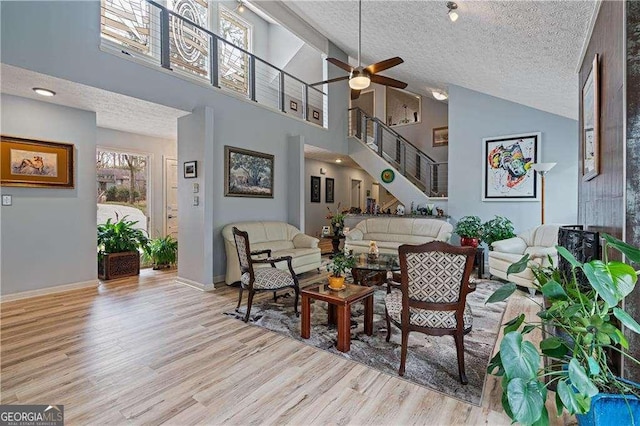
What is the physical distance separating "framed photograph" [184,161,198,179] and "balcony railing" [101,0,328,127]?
51.3 inches

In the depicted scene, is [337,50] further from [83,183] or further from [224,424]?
[224,424]

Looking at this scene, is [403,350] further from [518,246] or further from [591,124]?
[518,246]

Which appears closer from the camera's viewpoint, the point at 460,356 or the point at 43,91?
the point at 460,356

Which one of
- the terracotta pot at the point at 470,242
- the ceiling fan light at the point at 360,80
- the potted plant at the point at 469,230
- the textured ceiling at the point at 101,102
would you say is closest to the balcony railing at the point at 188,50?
the textured ceiling at the point at 101,102

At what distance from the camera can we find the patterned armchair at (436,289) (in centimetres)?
212

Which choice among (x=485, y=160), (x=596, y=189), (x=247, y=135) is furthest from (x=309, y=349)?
(x=485, y=160)

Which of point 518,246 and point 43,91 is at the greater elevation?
point 43,91

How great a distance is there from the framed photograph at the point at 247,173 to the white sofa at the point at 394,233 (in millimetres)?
2140

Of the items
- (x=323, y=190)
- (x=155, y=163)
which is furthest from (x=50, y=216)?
(x=323, y=190)

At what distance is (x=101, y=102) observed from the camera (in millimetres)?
→ 3998

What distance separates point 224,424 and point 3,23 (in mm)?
4089

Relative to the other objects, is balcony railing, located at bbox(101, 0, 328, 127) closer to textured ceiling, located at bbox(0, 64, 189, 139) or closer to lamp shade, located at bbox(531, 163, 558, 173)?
textured ceiling, located at bbox(0, 64, 189, 139)

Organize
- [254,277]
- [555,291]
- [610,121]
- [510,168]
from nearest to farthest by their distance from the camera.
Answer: [555,291] → [610,121] → [254,277] → [510,168]

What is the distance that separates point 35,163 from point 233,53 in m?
4.99
